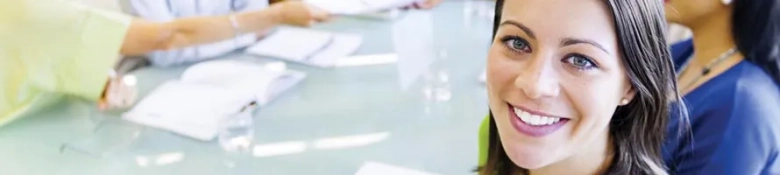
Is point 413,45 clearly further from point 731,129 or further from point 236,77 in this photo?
point 731,129

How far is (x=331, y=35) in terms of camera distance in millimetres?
1807

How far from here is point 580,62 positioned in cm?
71

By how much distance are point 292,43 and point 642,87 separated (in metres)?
1.12

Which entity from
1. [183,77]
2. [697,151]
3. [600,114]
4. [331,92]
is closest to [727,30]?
[697,151]

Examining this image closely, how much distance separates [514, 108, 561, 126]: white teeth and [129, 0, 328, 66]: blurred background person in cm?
98

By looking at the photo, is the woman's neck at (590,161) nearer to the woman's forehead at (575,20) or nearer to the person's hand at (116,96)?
the woman's forehead at (575,20)

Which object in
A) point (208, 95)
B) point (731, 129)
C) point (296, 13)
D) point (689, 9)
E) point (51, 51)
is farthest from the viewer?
point (296, 13)

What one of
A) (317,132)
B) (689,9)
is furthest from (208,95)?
(689,9)

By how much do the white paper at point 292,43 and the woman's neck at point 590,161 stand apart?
93cm

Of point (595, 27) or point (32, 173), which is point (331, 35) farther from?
point (595, 27)

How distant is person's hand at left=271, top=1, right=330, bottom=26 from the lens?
1671mm

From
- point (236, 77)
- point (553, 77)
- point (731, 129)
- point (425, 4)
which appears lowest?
point (425, 4)

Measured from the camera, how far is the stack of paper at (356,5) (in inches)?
70.8

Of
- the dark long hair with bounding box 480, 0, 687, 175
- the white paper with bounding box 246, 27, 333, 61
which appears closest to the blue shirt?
the dark long hair with bounding box 480, 0, 687, 175
